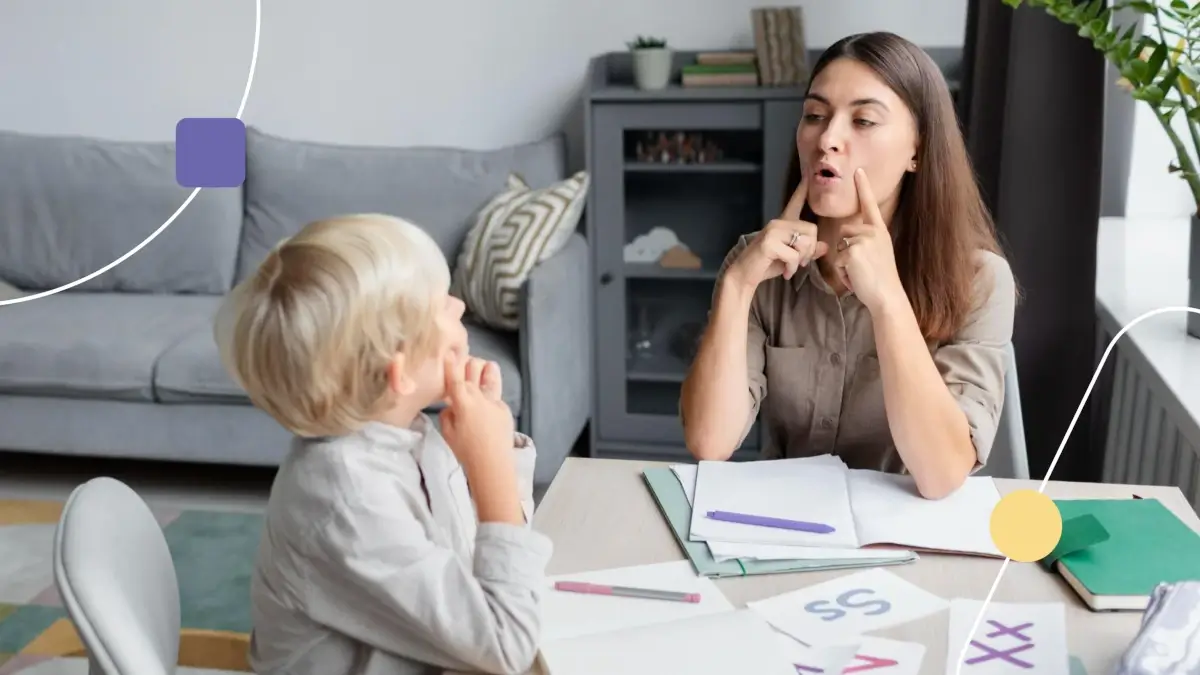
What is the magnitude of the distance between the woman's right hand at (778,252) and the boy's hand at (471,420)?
54 centimetres

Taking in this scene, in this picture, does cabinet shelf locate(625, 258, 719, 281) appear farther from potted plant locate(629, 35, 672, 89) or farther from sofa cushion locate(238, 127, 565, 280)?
potted plant locate(629, 35, 672, 89)

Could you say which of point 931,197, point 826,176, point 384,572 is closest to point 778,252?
point 826,176

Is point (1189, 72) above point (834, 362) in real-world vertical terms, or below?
above

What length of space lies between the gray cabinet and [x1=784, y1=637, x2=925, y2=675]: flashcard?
2.01 metres

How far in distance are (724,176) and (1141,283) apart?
1179 millimetres

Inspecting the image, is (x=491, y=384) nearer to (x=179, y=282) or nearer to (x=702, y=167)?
(x=702, y=167)

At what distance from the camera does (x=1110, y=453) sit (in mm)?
1984

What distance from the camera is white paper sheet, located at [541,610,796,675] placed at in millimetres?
819

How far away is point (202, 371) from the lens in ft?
8.45

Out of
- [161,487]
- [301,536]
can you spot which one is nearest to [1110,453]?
[301,536]

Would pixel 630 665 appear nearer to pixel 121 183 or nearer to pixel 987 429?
pixel 987 429

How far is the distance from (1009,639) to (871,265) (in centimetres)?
48

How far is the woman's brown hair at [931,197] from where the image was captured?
134cm

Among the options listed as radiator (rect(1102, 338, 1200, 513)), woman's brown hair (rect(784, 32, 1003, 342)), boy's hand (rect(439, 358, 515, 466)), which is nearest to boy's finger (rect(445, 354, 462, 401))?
boy's hand (rect(439, 358, 515, 466))
